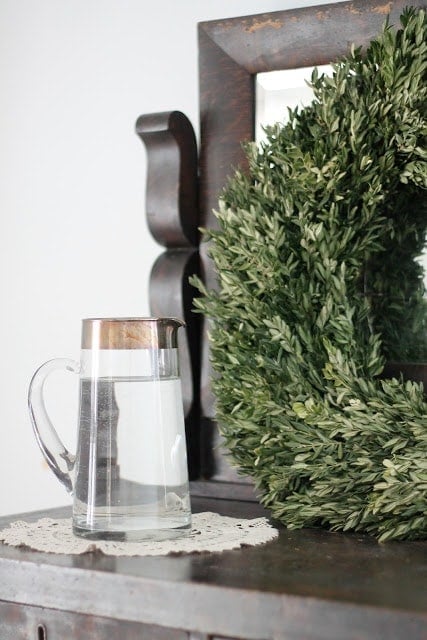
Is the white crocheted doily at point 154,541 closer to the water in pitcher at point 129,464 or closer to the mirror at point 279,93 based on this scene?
the water in pitcher at point 129,464

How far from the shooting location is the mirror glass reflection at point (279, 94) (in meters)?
1.06

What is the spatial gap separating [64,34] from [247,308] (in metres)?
0.56

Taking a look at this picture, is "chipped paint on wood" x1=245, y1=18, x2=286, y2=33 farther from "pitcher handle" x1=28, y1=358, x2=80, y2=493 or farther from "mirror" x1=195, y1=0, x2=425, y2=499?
"pitcher handle" x1=28, y1=358, x2=80, y2=493

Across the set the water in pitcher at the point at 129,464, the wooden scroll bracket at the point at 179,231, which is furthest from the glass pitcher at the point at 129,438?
the wooden scroll bracket at the point at 179,231

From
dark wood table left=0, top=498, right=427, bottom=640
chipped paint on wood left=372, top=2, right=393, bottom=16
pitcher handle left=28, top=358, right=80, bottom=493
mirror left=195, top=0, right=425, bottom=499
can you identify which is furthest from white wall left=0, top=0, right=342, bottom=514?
dark wood table left=0, top=498, right=427, bottom=640

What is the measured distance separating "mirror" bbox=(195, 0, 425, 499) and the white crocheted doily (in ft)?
0.49

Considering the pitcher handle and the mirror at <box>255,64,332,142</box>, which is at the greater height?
the mirror at <box>255,64,332,142</box>

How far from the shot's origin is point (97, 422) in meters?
0.88

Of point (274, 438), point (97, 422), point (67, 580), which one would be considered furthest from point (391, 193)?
point (67, 580)

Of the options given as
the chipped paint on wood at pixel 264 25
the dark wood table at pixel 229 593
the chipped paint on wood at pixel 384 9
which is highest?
the chipped paint on wood at pixel 264 25

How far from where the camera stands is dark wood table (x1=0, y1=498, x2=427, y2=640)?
671 millimetres

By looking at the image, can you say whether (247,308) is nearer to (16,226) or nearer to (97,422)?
(97,422)

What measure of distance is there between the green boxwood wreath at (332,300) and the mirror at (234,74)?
8 centimetres

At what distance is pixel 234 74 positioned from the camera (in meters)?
1.12
